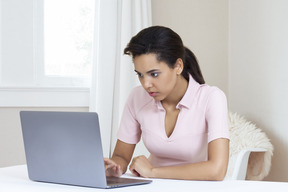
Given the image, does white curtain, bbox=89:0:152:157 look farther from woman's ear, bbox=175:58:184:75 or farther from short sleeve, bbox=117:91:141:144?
woman's ear, bbox=175:58:184:75

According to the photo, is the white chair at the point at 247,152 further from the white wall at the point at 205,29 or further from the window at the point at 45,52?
the window at the point at 45,52

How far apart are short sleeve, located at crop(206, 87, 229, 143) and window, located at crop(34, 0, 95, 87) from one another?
1.26 metres

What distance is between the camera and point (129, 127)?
199cm

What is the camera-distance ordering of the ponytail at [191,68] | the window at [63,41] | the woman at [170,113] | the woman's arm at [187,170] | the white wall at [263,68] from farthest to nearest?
the window at [63,41]
the white wall at [263,68]
the ponytail at [191,68]
the woman at [170,113]
the woman's arm at [187,170]

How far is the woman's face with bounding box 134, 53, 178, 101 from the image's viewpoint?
1.73m

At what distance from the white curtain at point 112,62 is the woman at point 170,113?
0.81 metres

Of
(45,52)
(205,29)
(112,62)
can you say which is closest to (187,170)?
(112,62)

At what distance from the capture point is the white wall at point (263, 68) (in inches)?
104

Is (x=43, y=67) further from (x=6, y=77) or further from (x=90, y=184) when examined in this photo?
(x=90, y=184)

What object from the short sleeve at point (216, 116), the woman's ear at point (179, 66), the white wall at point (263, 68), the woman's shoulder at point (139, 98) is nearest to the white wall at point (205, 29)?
the white wall at point (263, 68)

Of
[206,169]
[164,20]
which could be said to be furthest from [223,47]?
[206,169]

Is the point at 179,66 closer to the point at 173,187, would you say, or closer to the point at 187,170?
the point at 187,170

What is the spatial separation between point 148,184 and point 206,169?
27 cm

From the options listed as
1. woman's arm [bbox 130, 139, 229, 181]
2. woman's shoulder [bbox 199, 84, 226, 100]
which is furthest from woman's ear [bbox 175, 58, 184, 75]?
woman's arm [bbox 130, 139, 229, 181]
